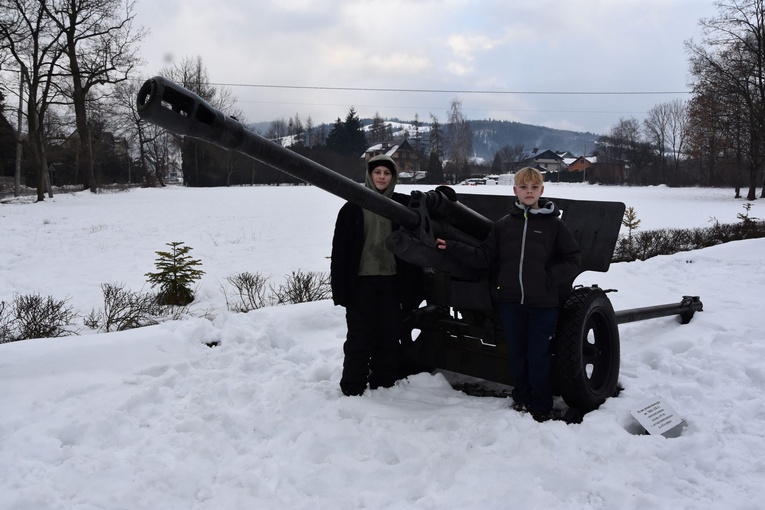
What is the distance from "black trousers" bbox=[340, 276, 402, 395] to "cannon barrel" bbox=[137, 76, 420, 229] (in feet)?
2.56

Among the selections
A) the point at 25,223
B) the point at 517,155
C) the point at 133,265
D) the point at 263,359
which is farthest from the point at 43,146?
the point at 517,155

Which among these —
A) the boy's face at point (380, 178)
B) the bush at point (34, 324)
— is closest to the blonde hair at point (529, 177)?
the boy's face at point (380, 178)

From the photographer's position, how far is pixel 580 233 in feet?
12.4

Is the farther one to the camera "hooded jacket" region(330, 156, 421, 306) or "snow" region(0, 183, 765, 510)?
"hooded jacket" region(330, 156, 421, 306)

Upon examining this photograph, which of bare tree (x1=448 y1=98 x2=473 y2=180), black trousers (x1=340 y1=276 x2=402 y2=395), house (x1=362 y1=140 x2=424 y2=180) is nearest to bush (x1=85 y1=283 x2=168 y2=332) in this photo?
black trousers (x1=340 y1=276 x2=402 y2=395)

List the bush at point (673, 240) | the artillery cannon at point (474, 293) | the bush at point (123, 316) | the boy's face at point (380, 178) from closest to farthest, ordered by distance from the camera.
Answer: the artillery cannon at point (474, 293) → the boy's face at point (380, 178) → the bush at point (123, 316) → the bush at point (673, 240)

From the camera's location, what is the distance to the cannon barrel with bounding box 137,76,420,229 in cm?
216

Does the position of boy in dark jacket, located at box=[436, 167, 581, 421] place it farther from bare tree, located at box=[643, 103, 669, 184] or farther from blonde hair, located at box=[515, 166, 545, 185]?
bare tree, located at box=[643, 103, 669, 184]

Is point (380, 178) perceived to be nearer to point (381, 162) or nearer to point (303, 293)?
point (381, 162)

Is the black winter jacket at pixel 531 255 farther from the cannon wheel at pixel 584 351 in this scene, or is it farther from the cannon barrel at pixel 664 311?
the cannon barrel at pixel 664 311

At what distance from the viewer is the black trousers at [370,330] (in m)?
3.64

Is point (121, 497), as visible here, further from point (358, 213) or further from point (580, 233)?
point (580, 233)

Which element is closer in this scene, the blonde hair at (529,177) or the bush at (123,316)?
the blonde hair at (529,177)

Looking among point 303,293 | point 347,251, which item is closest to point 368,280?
point 347,251
